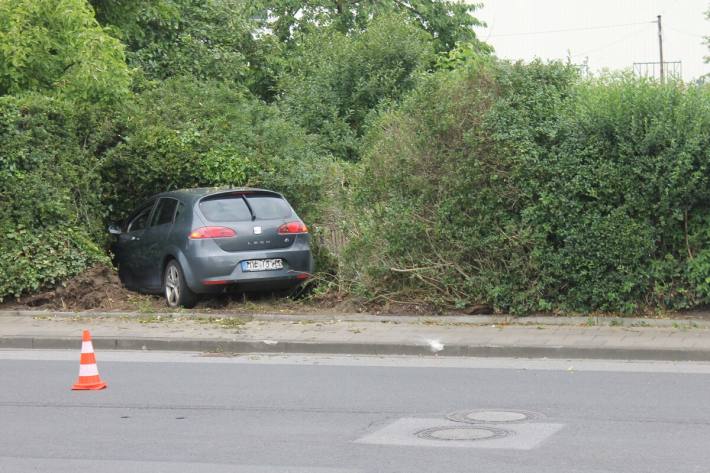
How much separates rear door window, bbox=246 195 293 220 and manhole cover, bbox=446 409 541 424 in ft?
22.7

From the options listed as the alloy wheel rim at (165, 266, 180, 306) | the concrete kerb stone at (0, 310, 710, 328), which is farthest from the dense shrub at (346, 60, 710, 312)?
the alloy wheel rim at (165, 266, 180, 306)

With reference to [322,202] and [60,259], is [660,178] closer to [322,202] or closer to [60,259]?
[322,202]

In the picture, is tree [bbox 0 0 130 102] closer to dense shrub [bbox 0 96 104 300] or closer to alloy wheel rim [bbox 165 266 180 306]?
dense shrub [bbox 0 96 104 300]

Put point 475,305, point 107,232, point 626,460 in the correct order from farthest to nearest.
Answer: point 107,232
point 475,305
point 626,460

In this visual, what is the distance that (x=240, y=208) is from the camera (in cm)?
1527

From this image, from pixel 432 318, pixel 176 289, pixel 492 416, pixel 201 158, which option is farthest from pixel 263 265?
pixel 492 416

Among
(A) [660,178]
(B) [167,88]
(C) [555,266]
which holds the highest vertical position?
(B) [167,88]

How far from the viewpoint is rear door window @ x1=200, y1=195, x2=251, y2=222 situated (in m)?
15.1

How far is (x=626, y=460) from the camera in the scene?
7062 mm

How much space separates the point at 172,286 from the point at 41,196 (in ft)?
8.03

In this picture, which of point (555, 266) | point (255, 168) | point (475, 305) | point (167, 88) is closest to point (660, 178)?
point (555, 266)

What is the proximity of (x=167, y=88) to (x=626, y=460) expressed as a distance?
48.5 feet

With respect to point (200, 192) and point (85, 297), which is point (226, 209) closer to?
point (200, 192)

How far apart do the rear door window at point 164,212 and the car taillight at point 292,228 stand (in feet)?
5.28
